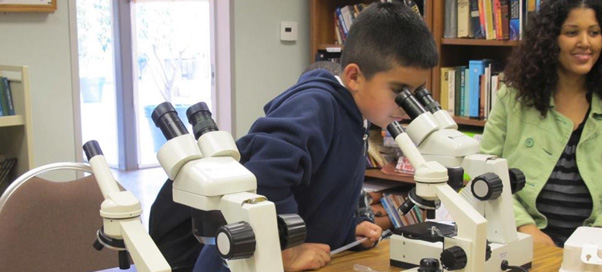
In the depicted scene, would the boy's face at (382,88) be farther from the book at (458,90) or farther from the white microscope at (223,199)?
the book at (458,90)

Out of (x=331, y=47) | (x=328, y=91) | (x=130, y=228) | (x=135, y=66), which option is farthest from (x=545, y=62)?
(x=135, y=66)

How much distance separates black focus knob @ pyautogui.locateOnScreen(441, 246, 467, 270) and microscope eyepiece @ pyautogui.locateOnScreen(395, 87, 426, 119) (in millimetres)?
247

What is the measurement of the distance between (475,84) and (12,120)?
6.78 ft

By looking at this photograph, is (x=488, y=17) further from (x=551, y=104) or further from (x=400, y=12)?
(x=400, y=12)

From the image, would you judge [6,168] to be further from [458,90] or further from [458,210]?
[458,210]

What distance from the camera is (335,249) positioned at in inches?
61.5

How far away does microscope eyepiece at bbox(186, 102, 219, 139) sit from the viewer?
96cm

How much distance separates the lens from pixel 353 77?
1553 mm

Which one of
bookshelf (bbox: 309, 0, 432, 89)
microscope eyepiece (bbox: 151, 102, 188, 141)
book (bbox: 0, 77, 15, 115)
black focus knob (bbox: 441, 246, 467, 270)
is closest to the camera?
microscope eyepiece (bbox: 151, 102, 188, 141)

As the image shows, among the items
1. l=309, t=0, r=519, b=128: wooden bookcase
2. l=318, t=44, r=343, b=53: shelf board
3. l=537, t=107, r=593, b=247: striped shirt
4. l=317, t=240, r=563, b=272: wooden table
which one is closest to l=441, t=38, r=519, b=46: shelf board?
l=309, t=0, r=519, b=128: wooden bookcase

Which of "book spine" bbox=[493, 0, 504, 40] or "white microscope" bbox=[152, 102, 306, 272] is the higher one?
"book spine" bbox=[493, 0, 504, 40]

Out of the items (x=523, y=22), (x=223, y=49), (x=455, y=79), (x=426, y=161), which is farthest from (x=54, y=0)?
(x=426, y=161)

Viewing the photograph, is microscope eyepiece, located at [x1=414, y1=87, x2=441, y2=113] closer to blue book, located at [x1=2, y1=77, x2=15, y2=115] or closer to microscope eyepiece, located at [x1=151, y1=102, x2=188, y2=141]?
microscope eyepiece, located at [x1=151, y1=102, x2=188, y2=141]

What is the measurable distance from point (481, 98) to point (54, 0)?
208 cm
